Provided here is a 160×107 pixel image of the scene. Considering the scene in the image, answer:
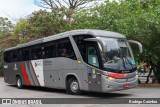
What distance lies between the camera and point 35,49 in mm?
19125

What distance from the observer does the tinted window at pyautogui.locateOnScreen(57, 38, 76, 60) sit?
50.3 ft

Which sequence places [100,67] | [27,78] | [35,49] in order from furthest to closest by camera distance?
[27,78]
[35,49]
[100,67]

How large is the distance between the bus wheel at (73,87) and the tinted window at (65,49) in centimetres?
122

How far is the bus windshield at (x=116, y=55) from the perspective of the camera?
531 inches

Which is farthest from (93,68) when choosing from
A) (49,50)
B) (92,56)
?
(49,50)

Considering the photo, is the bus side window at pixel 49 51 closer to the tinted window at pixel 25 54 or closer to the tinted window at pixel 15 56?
the tinted window at pixel 25 54

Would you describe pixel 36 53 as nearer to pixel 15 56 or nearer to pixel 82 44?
pixel 15 56

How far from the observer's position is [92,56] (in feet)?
46.0

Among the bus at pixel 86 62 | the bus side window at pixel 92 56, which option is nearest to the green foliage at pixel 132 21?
the bus at pixel 86 62

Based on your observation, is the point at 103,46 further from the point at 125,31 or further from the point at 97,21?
the point at 97,21

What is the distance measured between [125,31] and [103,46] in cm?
713

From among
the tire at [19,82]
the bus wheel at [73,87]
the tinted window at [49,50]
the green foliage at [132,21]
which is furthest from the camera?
the tire at [19,82]

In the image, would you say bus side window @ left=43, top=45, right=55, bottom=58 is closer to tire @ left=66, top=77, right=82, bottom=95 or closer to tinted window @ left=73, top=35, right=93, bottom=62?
tire @ left=66, top=77, right=82, bottom=95

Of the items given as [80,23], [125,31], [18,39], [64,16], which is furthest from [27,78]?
[18,39]
